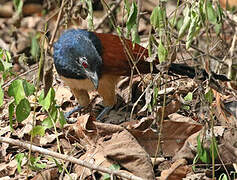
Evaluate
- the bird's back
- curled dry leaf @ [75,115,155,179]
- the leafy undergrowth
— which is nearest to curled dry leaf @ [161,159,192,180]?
the leafy undergrowth

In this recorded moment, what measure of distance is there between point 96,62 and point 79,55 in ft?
0.73

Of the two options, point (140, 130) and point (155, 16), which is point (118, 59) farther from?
point (155, 16)

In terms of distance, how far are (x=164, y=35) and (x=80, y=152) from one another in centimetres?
141

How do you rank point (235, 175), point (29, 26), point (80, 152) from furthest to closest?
point (29, 26) → point (80, 152) → point (235, 175)

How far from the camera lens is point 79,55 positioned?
4938 mm

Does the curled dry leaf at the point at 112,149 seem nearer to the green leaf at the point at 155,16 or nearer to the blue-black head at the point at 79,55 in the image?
the blue-black head at the point at 79,55

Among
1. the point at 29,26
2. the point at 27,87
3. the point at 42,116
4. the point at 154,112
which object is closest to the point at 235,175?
the point at 154,112

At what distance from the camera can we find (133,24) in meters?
3.50

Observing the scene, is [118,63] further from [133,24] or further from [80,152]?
[133,24]

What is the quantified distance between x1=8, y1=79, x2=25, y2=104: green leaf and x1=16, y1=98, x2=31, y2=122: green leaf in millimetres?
30

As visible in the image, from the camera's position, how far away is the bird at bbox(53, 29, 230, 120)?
16.0ft

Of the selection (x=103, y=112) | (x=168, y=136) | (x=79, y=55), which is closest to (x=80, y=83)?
(x=79, y=55)

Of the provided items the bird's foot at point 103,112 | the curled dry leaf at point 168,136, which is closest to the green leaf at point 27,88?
the curled dry leaf at point 168,136

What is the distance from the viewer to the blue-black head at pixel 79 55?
4.82 m
